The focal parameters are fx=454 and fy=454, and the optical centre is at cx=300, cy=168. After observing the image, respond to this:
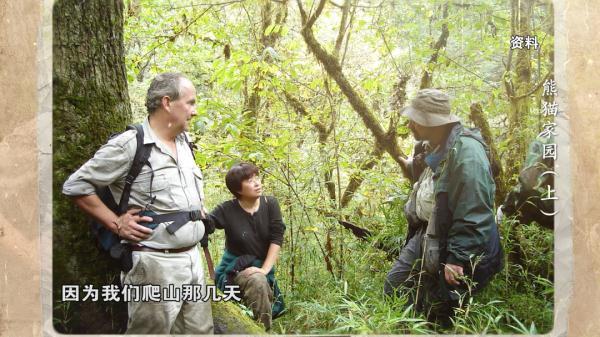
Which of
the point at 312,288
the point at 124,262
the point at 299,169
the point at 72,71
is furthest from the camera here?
the point at 299,169

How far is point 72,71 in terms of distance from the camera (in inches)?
132

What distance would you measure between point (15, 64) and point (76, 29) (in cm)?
49

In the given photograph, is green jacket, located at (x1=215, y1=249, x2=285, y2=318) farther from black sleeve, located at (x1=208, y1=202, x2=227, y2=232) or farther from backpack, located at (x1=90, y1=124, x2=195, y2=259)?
backpack, located at (x1=90, y1=124, x2=195, y2=259)

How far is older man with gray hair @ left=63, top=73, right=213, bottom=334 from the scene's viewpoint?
Result: 2.98 metres

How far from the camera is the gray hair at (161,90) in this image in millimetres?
3203

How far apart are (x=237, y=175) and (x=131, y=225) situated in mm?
896

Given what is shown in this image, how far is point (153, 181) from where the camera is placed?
3.06m

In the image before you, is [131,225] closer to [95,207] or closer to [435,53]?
[95,207]

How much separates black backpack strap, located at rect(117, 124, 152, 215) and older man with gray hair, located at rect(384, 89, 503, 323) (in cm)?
202

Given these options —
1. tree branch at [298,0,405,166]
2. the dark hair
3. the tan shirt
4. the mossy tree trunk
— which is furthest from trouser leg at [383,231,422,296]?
the mossy tree trunk

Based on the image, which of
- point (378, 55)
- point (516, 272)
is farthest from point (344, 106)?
point (516, 272)

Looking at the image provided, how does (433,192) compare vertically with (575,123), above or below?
below

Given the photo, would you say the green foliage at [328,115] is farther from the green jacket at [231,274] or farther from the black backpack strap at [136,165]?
the black backpack strap at [136,165]

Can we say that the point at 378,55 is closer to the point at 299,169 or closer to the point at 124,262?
the point at 299,169
